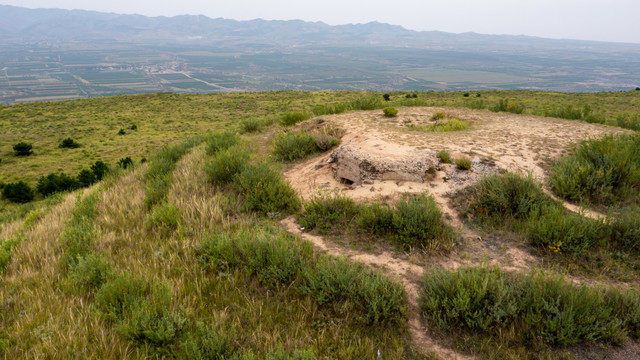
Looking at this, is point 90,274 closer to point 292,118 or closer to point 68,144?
point 292,118

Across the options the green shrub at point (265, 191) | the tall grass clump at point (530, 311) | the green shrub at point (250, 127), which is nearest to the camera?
the tall grass clump at point (530, 311)

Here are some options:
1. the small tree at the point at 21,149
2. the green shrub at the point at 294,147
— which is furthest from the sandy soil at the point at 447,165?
the small tree at the point at 21,149

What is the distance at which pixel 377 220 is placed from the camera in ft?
15.7

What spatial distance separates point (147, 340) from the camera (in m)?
2.86

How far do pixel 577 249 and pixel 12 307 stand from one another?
22.8ft

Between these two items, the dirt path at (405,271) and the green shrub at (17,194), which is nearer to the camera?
the dirt path at (405,271)

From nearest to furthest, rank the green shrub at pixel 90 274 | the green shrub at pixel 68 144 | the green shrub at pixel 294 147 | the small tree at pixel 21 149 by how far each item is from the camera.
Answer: the green shrub at pixel 90 274 < the green shrub at pixel 294 147 < the small tree at pixel 21 149 < the green shrub at pixel 68 144

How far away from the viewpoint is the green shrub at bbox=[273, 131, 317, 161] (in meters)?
8.77

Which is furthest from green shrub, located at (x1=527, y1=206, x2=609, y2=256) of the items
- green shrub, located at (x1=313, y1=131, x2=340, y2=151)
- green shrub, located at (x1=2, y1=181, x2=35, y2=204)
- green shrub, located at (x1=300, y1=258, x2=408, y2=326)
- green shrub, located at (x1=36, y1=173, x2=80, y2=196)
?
green shrub, located at (x1=2, y1=181, x2=35, y2=204)

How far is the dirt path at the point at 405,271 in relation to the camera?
2.87 metres

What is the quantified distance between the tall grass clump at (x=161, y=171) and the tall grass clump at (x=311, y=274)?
2.86 metres

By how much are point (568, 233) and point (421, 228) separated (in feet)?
6.08

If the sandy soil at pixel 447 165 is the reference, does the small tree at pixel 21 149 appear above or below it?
below

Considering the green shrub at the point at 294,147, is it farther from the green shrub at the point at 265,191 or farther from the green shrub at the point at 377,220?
the green shrub at the point at 377,220
